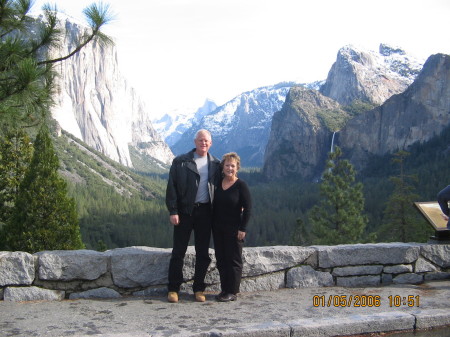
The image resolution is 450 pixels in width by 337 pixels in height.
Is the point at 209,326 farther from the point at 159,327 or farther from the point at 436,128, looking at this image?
the point at 436,128

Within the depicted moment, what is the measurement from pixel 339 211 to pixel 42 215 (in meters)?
16.8

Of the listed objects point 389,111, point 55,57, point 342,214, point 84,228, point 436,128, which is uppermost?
point 389,111

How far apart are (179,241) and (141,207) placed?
9049cm

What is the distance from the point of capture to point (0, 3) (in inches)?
223

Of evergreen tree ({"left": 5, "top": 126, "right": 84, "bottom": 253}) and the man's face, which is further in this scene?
Answer: evergreen tree ({"left": 5, "top": 126, "right": 84, "bottom": 253})

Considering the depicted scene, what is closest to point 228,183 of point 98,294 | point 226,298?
point 226,298

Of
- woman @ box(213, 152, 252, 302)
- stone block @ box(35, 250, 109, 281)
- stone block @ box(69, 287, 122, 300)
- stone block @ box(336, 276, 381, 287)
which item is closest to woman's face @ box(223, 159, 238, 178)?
woman @ box(213, 152, 252, 302)

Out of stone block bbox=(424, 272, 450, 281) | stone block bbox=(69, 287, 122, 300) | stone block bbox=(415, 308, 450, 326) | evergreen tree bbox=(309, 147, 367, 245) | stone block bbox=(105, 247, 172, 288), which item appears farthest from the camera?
evergreen tree bbox=(309, 147, 367, 245)

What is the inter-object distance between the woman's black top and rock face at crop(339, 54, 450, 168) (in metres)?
126

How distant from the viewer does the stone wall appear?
5.72 meters

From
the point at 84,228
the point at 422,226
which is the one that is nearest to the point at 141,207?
the point at 84,228

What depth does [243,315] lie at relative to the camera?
520 centimetres

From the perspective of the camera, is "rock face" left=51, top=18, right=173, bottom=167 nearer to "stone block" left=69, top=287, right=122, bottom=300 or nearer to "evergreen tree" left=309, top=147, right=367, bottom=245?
"evergreen tree" left=309, top=147, right=367, bottom=245

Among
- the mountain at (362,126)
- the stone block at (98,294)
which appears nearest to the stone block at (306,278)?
the stone block at (98,294)
